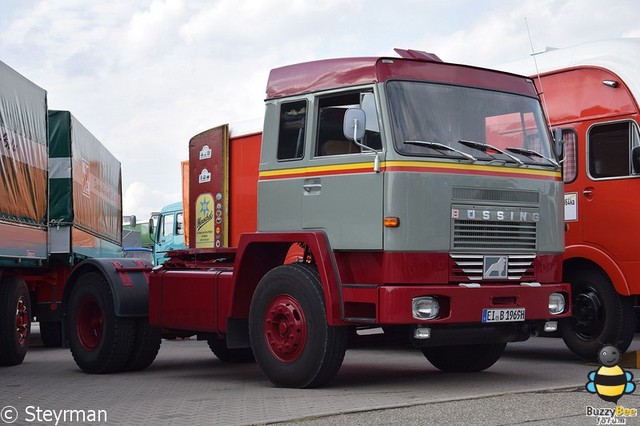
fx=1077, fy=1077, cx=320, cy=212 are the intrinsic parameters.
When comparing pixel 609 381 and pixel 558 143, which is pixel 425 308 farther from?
pixel 558 143

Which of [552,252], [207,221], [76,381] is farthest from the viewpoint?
[207,221]

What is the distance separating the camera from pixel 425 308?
9195 millimetres

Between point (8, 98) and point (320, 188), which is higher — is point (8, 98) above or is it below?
above

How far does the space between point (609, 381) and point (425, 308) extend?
1837 mm

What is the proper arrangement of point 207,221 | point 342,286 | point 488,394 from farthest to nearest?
point 207,221
point 342,286
point 488,394

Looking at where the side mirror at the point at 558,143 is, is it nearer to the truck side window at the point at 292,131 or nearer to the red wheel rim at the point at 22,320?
the truck side window at the point at 292,131

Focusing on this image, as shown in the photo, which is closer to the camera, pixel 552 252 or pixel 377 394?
pixel 377 394

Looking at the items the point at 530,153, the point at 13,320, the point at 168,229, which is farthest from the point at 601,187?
the point at 168,229

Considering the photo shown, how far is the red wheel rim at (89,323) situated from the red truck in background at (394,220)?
6.20 feet

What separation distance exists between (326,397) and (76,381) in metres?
3.38

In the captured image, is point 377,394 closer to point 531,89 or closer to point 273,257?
point 273,257

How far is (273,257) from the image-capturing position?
34.3 ft

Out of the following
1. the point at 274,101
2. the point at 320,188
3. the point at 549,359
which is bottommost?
the point at 549,359

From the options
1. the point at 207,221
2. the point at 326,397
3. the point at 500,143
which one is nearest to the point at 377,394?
the point at 326,397
